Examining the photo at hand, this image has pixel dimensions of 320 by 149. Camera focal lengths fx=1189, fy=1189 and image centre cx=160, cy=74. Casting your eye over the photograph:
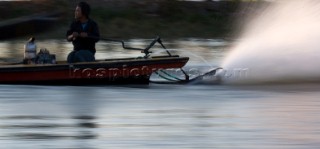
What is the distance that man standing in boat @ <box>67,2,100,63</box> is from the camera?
1991 centimetres

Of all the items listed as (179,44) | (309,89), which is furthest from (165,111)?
(179,44)

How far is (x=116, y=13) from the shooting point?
1837 inches

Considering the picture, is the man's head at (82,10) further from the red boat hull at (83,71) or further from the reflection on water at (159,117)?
the reflection on water at (159,117)

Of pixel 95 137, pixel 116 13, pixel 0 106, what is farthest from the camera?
pixel 116 13

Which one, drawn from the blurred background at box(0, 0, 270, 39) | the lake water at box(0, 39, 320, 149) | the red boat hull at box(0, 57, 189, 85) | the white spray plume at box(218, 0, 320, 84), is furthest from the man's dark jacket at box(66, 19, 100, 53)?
the blurred background at box(0, 0, 270, 39)

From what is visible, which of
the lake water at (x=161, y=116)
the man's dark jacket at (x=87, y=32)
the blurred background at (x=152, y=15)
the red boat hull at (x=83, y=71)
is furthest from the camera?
the blurred background at (x=152, y=15)

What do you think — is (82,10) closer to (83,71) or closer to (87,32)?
(87,32)

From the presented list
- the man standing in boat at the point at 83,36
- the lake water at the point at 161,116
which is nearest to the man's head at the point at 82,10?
the man standing in boat at the point at 83,36

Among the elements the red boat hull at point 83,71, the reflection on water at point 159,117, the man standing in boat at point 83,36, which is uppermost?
the man standing in boat at point 83,36

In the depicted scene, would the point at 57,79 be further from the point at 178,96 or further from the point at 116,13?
the point at 116,13

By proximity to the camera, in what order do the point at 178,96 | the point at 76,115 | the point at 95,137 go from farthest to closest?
the point at 178,96 → the point at 76,115 → the point at 95,137

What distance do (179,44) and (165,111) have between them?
2359 centimetres

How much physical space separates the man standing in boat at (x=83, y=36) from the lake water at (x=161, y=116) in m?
0.72

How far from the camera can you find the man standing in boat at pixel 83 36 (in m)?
19.9
